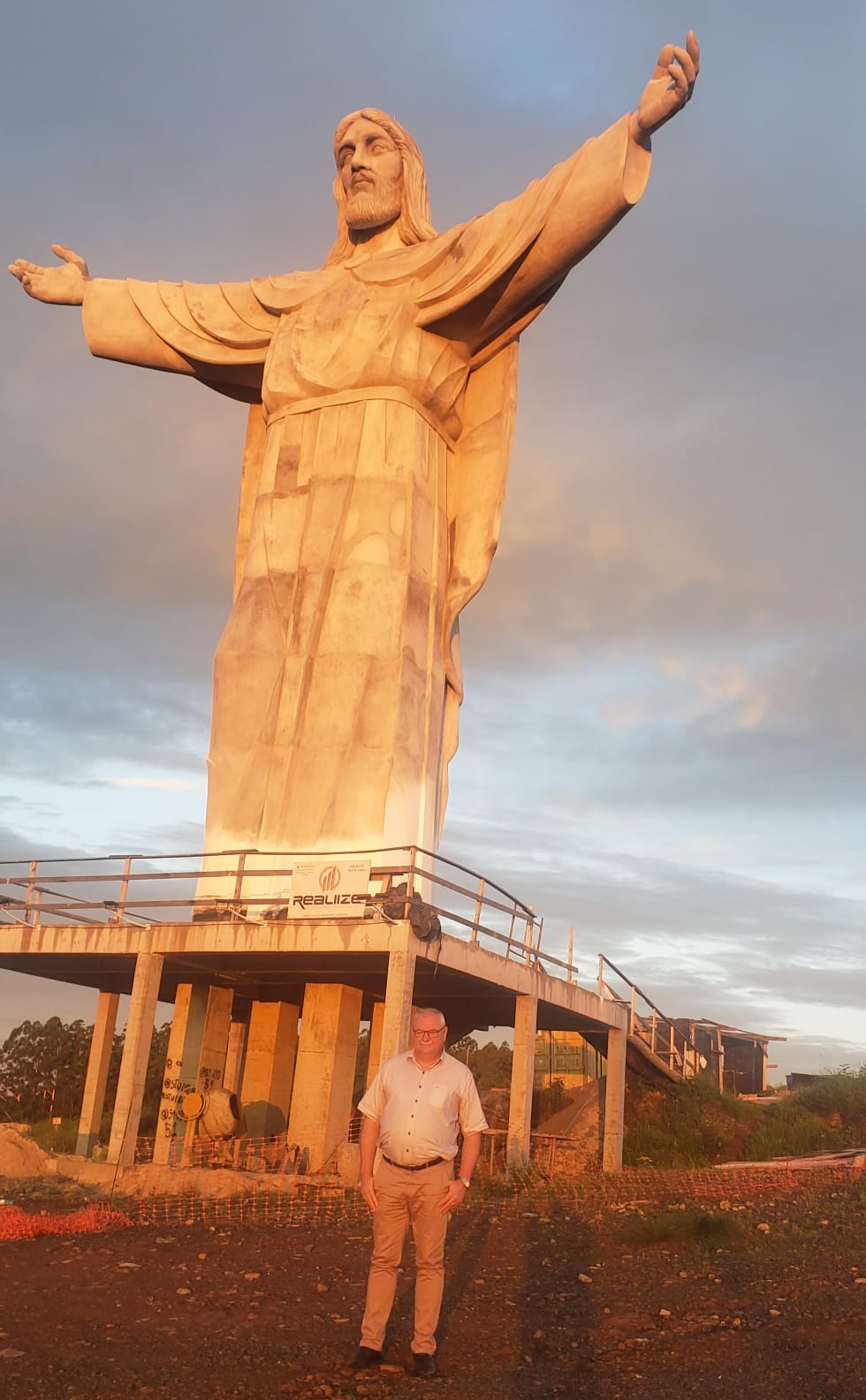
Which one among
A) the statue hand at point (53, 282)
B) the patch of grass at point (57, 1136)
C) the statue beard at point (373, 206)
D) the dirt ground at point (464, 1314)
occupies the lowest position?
the patch of grass at point (57, 1136)

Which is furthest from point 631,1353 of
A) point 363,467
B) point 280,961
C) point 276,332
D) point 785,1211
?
point 276,332

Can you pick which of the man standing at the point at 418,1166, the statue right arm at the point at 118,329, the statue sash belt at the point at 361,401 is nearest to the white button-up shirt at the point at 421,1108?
the man standing at the point at 418,1166

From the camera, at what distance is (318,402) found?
19.3 m

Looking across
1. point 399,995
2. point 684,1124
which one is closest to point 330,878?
point 399,995

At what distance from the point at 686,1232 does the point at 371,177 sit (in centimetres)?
1687

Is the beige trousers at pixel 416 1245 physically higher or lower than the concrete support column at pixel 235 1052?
lower

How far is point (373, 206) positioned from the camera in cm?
2027

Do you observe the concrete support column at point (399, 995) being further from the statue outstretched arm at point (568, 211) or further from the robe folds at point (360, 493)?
the statue outstretched arm at point (568, 211)

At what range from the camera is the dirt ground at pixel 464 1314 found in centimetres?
577

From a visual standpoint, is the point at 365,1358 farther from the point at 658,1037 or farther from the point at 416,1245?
the point at 658,1037

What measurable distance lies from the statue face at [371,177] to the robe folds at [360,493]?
1.12 meters

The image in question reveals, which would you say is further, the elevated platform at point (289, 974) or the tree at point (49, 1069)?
the tree at point (49, 1069)

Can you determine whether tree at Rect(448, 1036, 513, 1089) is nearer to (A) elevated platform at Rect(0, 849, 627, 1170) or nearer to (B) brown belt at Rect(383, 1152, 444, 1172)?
(A) elevated platform at Rect(0, 849, 627, 1170)

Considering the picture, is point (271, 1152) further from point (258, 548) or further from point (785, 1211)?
point (258, 548)
